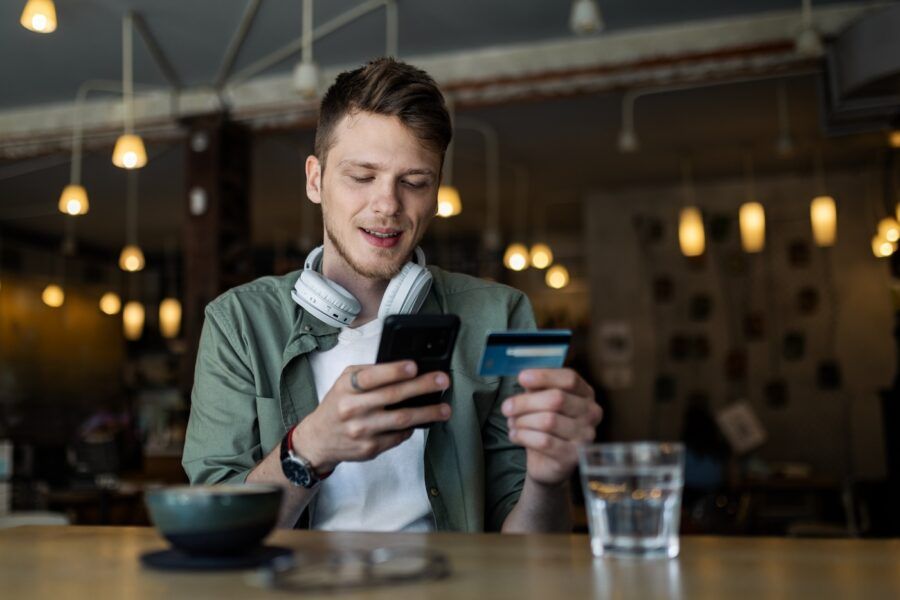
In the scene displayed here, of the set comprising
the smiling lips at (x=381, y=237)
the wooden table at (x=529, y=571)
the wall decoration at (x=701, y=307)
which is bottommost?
the wooden table at (x=529, y=571)

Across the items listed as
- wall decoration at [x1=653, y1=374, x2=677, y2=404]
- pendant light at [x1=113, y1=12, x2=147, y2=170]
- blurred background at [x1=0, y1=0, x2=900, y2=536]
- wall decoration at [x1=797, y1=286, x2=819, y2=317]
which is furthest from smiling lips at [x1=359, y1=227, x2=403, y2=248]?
wall decoration at [x1=797, y1=286, x2=819, y2=317]

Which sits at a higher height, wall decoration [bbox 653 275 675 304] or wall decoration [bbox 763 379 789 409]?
wall decoration [bbox 653 275 675 304]

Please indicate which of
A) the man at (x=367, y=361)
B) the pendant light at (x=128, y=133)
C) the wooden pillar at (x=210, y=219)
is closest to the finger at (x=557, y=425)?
the man at (x=367, y=361)

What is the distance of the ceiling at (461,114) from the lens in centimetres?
603

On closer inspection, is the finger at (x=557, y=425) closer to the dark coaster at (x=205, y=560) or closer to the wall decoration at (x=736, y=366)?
the dark coaster at (x=205, y=560)

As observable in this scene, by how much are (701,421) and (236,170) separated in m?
4.18

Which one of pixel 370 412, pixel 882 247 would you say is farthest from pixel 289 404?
pixel 882 247

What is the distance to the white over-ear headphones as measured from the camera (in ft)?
5.48

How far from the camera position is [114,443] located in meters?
6.75

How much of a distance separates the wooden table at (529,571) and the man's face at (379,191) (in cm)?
67

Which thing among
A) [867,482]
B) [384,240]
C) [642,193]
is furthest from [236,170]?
[384,240]

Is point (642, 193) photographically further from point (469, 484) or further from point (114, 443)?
point (469, 484)

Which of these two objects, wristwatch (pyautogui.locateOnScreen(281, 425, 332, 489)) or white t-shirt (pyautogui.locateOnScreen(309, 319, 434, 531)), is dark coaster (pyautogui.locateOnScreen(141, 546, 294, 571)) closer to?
wristwatch (pyautogui.locateOnScreen(281, 425, 332, 489))

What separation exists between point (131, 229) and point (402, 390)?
1140 cm
